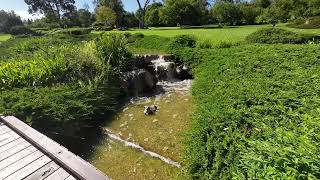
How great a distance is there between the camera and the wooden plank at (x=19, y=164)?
3.62 metres

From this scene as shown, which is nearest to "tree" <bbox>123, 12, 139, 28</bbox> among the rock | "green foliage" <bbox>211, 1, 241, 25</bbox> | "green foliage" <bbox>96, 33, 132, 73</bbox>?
"green foliage" <bbox>211, 1, 241, 25</bbox>

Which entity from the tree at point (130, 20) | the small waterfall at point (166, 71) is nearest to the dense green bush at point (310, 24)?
the small waterfall at point (166, 71)

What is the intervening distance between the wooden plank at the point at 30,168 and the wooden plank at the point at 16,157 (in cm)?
28

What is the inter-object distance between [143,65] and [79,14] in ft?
183

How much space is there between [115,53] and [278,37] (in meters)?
7.92

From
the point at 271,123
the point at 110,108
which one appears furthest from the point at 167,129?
the point at 271,123

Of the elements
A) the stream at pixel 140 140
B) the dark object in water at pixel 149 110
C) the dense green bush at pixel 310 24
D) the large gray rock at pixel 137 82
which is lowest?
the stream at pixel 140 140

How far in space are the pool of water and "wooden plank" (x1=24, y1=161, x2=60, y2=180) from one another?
212 cm

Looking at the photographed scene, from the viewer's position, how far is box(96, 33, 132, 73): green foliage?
11.1m

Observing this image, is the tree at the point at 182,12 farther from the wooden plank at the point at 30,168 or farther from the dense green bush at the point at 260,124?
the wooden plank at the point at 30,168

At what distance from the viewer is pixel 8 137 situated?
468 cm

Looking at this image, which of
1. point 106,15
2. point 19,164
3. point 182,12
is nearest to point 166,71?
point 19,164

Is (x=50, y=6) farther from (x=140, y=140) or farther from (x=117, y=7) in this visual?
(x=140, y=140)

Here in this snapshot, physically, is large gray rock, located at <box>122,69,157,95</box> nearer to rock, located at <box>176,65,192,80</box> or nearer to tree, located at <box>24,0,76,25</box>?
rock, located at <box>176,65,192,80</box>
